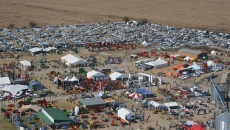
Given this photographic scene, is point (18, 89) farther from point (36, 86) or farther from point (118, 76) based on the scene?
point (118, 76)

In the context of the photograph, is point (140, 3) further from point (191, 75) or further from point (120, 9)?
point (191, 75)

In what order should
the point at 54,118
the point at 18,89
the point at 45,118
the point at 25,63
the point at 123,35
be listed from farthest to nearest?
the point at 123,35 → the point at 25,63 → the point at 18,89 → the point at 45,118 → the point at 54,118

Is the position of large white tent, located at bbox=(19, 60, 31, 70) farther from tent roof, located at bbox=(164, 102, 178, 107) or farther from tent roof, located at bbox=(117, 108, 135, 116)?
tent roof, located at bbox=(164, 102, 178, 107)

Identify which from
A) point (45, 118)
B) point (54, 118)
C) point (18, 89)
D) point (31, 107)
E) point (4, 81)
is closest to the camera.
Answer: point (54, 118)

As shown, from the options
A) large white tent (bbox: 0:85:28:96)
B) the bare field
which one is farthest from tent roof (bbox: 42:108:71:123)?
the bare field

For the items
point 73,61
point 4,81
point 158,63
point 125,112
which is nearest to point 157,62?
point 158,63

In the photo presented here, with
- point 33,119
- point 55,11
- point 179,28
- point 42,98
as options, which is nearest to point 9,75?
point 42,98
